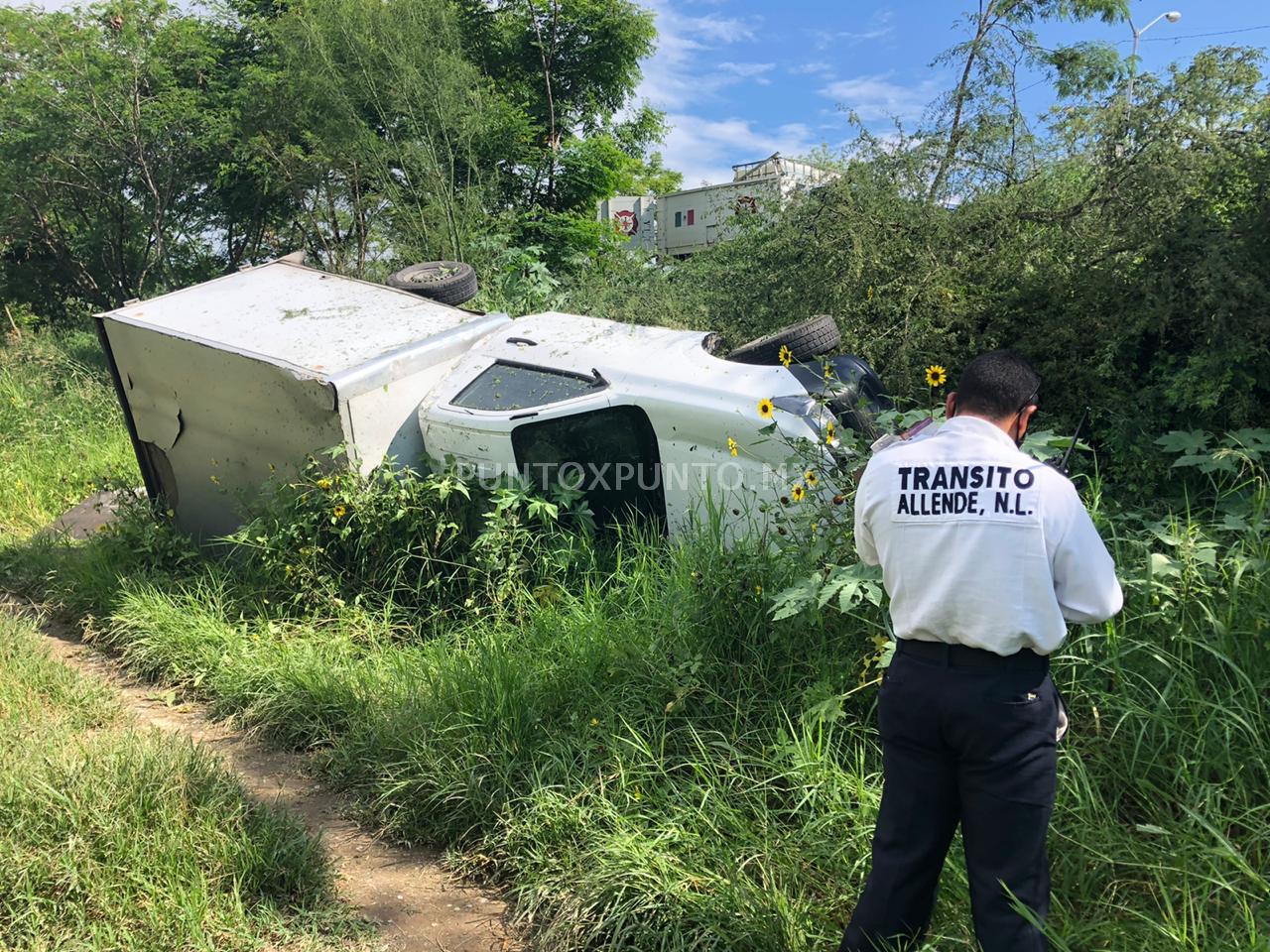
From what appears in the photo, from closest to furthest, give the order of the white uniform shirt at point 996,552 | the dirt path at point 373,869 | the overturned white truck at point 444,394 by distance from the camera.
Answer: the white uniform shirt at point 996,552 → the dirt path at point 373,869 → the overturned white truck at point 444,394

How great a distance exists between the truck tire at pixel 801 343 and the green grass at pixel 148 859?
3.05 metres

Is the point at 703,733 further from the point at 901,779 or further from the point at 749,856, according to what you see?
the point at 901,779

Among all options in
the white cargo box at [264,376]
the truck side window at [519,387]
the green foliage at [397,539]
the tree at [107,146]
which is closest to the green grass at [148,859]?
the green foliage at [397,539]

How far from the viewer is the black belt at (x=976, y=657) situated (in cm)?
192

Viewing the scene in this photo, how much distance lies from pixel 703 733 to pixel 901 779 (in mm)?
1077

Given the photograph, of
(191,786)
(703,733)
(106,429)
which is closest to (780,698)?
(703,733)

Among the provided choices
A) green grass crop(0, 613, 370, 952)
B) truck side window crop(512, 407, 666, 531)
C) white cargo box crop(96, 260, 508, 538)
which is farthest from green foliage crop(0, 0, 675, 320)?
green grass crop(0, 613, 370, 952)

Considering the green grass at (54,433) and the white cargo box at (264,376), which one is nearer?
the white cargo box at (264,376)

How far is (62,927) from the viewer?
2.56 m

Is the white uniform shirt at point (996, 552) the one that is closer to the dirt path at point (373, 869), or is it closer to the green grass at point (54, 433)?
the dirt path at point (373, 869)

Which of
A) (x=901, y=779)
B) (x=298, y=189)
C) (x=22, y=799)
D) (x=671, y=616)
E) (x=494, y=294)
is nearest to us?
(x=901, y=779)

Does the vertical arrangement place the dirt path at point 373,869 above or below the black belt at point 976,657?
below

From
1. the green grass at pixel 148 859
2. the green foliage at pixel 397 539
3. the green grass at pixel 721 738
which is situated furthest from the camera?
the green foliage at pixel 397 539

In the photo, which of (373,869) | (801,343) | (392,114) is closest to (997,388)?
(801,343)
